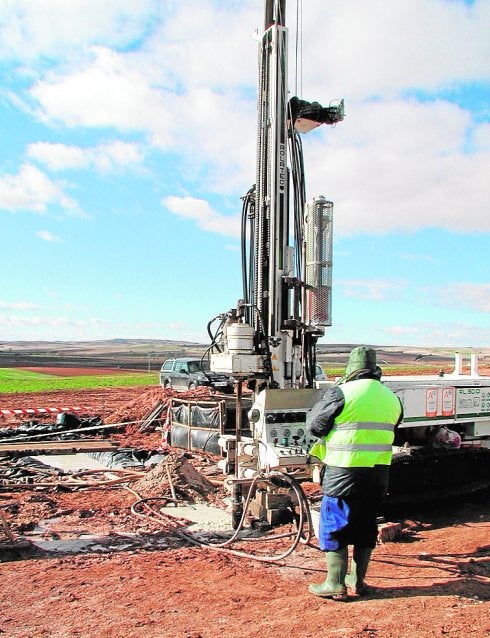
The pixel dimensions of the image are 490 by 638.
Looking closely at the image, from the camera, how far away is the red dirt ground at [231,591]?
5035 mm

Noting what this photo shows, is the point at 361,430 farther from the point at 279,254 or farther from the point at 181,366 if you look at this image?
the point at 181,366

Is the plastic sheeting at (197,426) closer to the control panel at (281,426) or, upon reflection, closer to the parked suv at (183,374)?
the control panel at (281,426)

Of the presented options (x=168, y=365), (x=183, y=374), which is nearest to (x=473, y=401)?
(x=183, y=374)

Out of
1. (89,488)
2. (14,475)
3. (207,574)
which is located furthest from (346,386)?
(14,475)

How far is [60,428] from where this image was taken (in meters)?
18.2

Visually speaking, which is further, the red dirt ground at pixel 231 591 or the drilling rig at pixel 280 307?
the drilling rig at pixel 280 307

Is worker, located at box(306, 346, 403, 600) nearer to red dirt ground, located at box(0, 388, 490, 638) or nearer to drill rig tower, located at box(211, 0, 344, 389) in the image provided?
red dirt ground, located at box(0, 388, 490, 638)

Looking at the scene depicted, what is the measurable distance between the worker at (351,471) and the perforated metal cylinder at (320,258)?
263 cm

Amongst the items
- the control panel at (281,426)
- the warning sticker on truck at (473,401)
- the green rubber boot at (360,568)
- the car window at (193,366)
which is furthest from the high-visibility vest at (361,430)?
the car window at (193,366)

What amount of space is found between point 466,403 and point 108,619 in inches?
235

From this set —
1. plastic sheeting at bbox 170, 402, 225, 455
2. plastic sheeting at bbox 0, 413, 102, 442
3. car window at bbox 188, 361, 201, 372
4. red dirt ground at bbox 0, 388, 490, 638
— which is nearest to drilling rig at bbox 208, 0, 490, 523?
red dirt ground at bbox 0, 388, 490, 638

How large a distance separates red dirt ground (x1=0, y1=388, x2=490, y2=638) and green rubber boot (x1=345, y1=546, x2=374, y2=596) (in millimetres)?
101

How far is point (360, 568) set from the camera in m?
5.69

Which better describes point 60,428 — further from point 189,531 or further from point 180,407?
point 189,531
